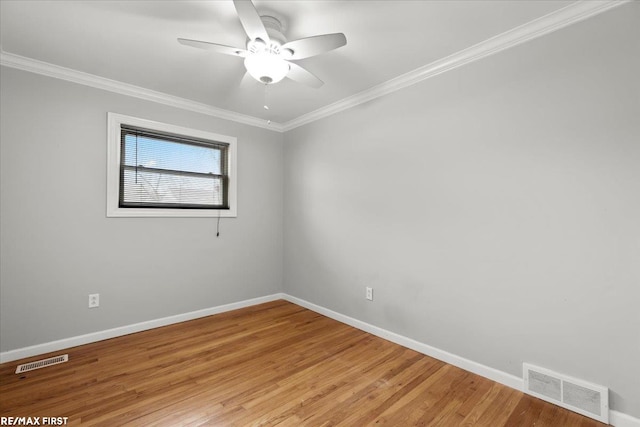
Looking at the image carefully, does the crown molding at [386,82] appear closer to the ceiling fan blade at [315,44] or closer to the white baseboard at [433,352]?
the ceiling fan blade at [315,44]

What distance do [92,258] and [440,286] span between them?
324 cm

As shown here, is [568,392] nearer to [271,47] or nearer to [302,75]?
[302,75]

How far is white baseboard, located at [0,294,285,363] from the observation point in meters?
2.38

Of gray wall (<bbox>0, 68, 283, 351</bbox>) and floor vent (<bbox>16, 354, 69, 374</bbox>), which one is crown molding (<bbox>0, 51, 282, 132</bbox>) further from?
floor vent (<bbox>16, 354, 69, 374</bbox>)

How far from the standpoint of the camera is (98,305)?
2.74 m

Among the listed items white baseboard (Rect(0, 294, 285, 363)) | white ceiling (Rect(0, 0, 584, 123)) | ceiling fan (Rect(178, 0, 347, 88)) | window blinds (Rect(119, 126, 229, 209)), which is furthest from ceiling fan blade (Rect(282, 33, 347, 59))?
white baseboard (Rect(0, 294, 285, 363))

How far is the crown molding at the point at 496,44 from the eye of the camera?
68.2 inches

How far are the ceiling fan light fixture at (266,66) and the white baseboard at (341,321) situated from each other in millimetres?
2518

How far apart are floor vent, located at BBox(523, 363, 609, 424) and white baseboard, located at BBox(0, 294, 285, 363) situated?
3.02m

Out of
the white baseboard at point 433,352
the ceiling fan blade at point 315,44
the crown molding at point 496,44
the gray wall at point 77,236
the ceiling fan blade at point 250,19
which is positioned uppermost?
the crown molding at point 496,44

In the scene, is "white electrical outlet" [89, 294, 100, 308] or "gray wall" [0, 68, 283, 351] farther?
"white electrical outlet" [89, 294, 100, 308]

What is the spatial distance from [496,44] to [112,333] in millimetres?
4209

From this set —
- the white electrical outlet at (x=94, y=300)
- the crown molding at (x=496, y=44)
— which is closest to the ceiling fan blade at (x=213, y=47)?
the crown molding at (x=496, y=44)

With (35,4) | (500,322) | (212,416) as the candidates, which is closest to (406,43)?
(500,322)
